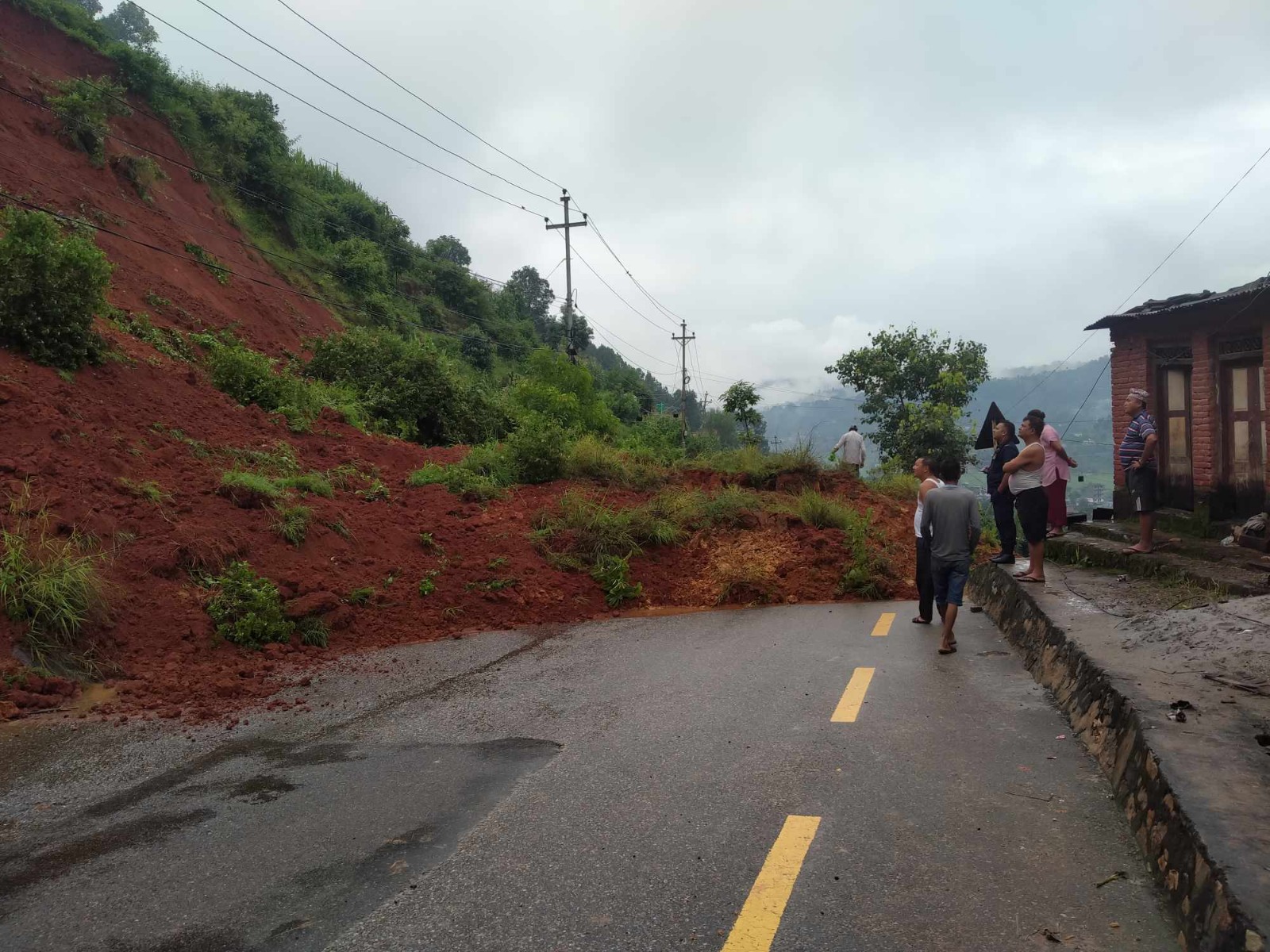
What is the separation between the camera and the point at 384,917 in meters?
3.34

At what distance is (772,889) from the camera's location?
Result: 3434 millimetres

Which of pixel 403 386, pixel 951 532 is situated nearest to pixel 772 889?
pixel 951 532

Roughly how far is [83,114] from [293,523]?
23.9 meters

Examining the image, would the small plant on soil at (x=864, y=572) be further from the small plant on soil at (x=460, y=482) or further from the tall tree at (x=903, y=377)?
the tall tree at (x=903, y=377)

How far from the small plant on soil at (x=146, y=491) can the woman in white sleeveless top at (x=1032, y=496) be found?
892cm

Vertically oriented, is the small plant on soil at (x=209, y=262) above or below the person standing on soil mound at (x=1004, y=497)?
above

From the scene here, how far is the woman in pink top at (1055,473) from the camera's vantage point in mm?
9680

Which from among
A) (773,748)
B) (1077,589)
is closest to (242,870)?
(773,748)

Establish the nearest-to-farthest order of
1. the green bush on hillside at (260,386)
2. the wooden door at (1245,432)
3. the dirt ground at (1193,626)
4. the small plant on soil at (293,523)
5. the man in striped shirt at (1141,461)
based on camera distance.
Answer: the dirt ground at (1193,626), the man in striped shirt at (1141,461), the small plant on soil at (293,523), the wooden door at (1245,432), the green bush on hillside at (260,386)

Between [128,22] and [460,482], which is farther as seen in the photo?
[128,22]

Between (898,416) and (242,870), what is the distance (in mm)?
37468

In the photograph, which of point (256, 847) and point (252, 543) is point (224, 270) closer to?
point (252, 543)

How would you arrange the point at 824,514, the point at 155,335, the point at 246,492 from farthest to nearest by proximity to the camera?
1. the point at 155,335
2. the point at 824,514
3. the point at 246,492

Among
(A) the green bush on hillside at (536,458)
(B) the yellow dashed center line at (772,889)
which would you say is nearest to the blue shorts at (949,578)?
(B) the yellow dashed center line at (772,889)
